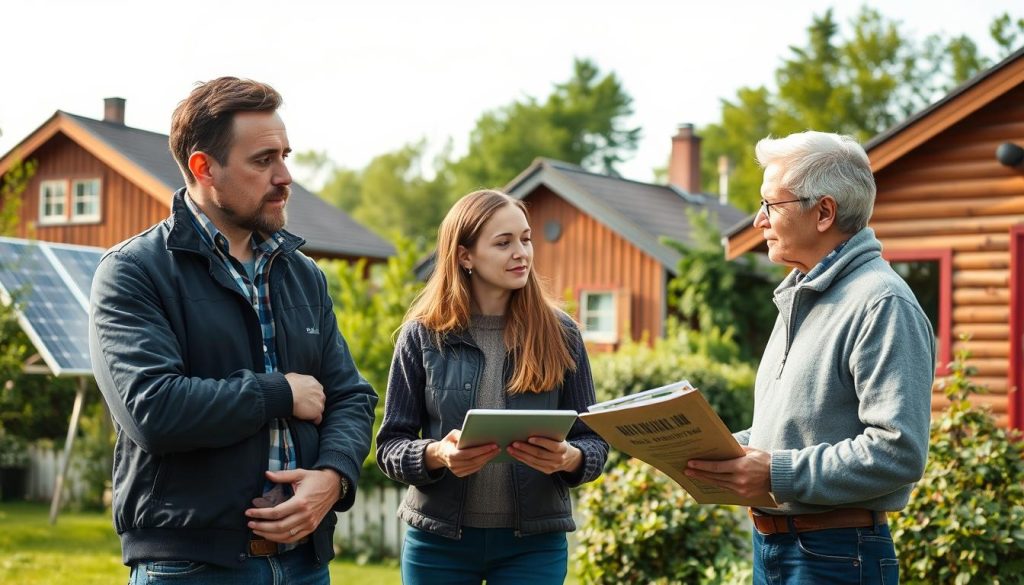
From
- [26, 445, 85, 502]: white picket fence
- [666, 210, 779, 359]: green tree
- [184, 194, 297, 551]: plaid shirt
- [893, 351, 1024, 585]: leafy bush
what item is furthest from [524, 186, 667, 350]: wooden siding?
[184, 194, 297, 551]: plaid shirt

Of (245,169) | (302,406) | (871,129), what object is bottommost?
(302,406)

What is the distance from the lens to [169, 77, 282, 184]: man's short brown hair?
10.9 ft

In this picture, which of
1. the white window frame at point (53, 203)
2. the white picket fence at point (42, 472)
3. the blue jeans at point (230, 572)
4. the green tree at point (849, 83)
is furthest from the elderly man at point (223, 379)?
the green tree at point (849, 83)

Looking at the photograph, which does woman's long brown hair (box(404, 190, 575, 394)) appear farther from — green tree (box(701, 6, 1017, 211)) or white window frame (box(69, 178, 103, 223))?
green tree (box(701, 6, 1017, 211))

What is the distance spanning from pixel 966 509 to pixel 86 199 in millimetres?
21874

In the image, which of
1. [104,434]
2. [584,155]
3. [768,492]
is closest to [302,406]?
[768,492]

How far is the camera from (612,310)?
2312 cm

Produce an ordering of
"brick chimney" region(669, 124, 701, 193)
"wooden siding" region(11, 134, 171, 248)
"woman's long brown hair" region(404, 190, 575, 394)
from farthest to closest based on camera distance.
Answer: "brick chimney" region(669, 124, 701, 193) < "wooden siding" region(11, 134, 171, 248) < "woman's long brown hair" region(404, 190, 575, 394)

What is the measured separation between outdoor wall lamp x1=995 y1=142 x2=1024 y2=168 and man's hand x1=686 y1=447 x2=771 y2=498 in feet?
28.7

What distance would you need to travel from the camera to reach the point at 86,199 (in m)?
24.0

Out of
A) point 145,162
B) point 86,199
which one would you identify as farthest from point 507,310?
point 86,199

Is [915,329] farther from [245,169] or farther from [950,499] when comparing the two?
[950,499]

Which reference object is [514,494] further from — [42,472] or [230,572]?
[42,472]

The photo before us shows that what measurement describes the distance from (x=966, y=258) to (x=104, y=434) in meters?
10.7
